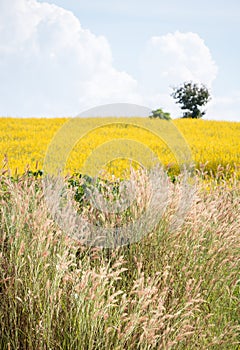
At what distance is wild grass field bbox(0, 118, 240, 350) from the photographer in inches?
101

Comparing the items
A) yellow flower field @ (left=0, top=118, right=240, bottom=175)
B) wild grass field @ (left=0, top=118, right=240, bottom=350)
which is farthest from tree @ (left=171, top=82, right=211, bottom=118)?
wild grass field @ (left=0, top=118, right=240, bottom=350)

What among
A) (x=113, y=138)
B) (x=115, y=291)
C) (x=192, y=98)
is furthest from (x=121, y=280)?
(x=192, y=98)

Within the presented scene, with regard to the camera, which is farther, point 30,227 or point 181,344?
point 30,227

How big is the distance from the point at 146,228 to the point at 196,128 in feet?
45.1

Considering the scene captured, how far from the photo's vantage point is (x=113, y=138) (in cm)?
1383

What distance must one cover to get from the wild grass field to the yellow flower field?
13.7ft

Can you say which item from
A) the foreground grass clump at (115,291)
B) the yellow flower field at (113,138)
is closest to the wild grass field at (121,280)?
the foreground grass clump at (115,291)

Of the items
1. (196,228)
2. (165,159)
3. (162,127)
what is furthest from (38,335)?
(165,159)

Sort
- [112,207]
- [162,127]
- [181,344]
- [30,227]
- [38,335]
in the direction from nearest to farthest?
1. [38,335]
2. [181,344]
3. [30,227]
4. [112,207]
5. [162,127]

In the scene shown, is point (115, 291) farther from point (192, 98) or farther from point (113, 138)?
point (192, 98)

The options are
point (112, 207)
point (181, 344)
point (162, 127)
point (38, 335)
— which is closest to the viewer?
point (38, 335)

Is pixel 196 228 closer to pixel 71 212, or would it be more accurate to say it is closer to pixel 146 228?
pixel 146 228

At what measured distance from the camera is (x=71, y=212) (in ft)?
11.9

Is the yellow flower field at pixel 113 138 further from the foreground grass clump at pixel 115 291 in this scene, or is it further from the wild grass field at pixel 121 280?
the foreground grass clump at pixel 115 291
